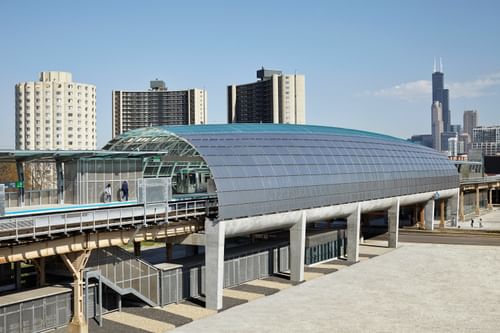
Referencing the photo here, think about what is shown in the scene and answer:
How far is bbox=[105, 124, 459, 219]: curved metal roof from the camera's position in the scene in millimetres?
44062

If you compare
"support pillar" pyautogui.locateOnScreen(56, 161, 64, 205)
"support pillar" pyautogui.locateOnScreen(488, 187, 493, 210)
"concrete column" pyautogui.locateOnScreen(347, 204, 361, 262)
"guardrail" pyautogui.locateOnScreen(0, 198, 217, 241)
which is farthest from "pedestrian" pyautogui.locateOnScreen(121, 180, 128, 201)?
"support pillar" pyautogui.locateOnScreen(488, 187, 493, 210)

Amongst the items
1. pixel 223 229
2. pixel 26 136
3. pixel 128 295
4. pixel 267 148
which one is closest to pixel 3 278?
pixel 128 295

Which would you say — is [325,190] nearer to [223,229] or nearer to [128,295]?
[223,229]

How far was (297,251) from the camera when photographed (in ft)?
164

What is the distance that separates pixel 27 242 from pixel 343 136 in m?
40.8

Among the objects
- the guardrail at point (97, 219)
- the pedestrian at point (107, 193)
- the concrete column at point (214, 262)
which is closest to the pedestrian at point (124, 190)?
the pedestrian at point (107, 193)

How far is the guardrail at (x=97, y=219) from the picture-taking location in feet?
99.7

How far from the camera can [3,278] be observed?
3941cm

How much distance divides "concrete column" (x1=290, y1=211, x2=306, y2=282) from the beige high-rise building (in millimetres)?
146269

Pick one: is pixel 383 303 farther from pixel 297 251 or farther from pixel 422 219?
pixel 422 219

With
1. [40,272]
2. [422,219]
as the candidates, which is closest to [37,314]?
[40,272]

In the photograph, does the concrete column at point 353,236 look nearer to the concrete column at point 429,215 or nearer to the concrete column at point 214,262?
the concrete column at point 214,262

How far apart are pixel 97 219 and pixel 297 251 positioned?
20356 millimetres

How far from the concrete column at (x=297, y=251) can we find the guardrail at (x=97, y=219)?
977cm
